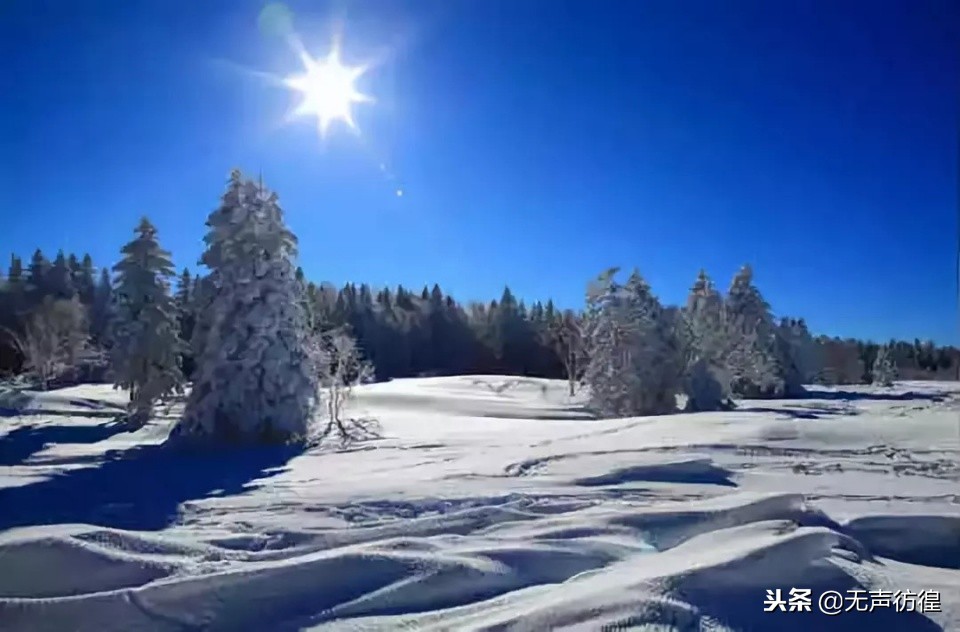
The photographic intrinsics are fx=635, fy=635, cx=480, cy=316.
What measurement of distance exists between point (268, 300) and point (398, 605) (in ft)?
25.3

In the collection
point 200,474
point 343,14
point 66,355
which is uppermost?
point 343,14

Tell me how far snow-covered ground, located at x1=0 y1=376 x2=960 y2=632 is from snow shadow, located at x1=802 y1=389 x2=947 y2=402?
7.28 m

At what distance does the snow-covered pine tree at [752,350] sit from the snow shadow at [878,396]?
0.72 meters

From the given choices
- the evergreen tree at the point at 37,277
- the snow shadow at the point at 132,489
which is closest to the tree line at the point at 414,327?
the evergreen tree at the point at 37,277

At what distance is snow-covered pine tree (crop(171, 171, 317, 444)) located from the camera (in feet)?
30.5

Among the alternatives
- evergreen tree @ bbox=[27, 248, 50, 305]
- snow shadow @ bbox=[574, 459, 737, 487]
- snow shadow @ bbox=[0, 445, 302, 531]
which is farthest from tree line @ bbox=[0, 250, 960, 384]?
snow shadow @ bbox=[574, 459, 737, 487]

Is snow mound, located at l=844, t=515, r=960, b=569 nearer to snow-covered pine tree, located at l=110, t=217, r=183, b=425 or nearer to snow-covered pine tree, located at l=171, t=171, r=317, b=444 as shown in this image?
snow-covered pine tree, located at l=171, t=171, r=317, b=444

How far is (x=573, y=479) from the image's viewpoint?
15.3ft

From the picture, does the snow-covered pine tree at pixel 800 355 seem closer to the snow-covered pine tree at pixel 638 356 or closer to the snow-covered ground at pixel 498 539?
the snow-covered pine tree at pixel 638 356

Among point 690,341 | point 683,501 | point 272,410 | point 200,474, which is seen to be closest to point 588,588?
point 683,501

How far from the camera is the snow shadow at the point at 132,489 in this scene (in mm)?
3871

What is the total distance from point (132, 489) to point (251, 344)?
4572mm

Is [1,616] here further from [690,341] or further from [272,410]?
[690,341]

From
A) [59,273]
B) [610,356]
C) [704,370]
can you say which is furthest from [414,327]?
[59,273]
